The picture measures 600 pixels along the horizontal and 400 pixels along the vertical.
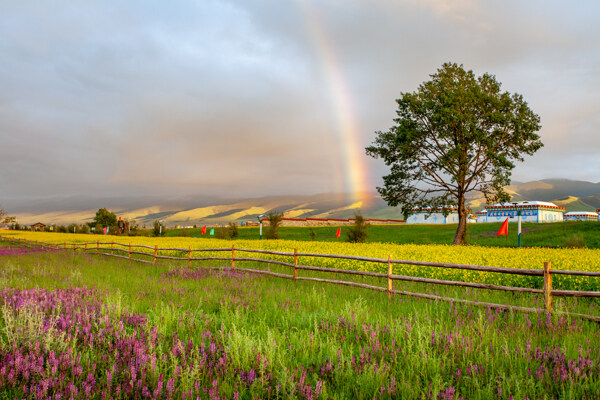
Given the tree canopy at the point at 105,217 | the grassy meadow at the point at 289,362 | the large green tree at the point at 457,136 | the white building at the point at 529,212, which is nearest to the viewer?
the grassy meadow at the point at 289,362

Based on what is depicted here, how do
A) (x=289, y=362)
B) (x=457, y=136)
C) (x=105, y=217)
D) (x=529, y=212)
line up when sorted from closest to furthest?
(x=289, y=362)
(x=457, y=136)
(x=529, y=212)
(x=105, y=217)

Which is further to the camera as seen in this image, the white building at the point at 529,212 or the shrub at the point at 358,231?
the white building at the point at 529,212

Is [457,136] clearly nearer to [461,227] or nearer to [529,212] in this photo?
[461,227]

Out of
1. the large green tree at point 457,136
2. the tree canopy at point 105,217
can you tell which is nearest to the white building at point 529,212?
the large green tree at point 457,136

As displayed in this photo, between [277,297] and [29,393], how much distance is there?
5681 mm

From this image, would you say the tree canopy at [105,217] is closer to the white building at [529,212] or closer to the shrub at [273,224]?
the shrub at [273,224]

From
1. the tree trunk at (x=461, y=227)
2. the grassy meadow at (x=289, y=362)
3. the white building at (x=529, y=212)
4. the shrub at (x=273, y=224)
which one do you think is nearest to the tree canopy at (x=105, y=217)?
the shrub at (x=273, y=224)

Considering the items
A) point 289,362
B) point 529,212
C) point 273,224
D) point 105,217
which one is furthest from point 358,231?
point 105,217

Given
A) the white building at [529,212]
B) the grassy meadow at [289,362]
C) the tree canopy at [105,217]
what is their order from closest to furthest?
1. the grassy meadow at [289,362]
2. the white building at [529,212]
3. the tree canopy at [105,217]

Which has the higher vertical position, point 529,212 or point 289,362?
point 289,362

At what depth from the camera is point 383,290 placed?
9617 mm

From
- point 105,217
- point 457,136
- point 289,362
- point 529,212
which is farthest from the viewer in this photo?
point 105,217

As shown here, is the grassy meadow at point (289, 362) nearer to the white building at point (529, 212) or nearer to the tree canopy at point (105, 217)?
the white building at point (529, 212)

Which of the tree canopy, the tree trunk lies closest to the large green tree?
the tree trunk
